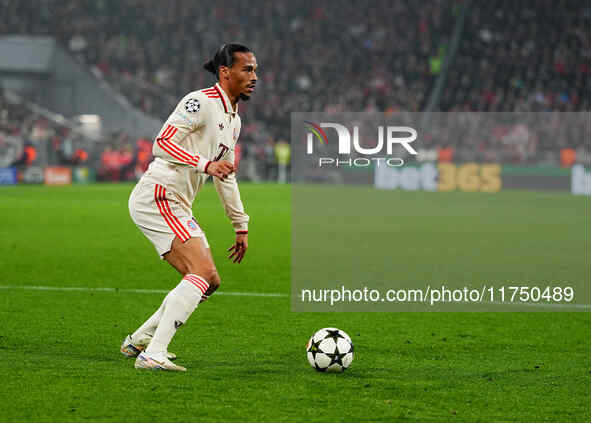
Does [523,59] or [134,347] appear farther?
[523,59]

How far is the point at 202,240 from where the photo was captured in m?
5.47

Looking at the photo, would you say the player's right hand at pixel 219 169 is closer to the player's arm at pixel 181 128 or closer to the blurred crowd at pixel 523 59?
the player's arm at pixel 181 128

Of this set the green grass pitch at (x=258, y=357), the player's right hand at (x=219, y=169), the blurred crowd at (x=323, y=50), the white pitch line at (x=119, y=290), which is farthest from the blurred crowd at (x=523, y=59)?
the player's right hand at (x=219, y=169)

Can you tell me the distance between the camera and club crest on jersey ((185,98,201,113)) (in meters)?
5.20

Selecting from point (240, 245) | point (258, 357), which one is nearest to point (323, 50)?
point (240, 245)

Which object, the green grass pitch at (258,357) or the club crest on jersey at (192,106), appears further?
the club crest on jersey at (192,106)

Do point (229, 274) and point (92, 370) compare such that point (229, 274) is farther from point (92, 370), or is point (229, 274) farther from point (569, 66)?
point (569, 66)

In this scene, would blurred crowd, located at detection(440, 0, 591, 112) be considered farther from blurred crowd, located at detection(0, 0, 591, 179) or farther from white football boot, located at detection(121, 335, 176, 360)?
white football boot, located at detection(121, 335, 176, 360)

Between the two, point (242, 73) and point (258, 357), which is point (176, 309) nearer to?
point (258, 357)

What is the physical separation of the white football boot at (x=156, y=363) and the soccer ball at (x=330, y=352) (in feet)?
2.43

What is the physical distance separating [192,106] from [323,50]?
112 feet

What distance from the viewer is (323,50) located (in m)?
38.9

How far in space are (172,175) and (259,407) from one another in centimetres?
153

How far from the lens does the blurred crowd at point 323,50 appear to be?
34.5 m
